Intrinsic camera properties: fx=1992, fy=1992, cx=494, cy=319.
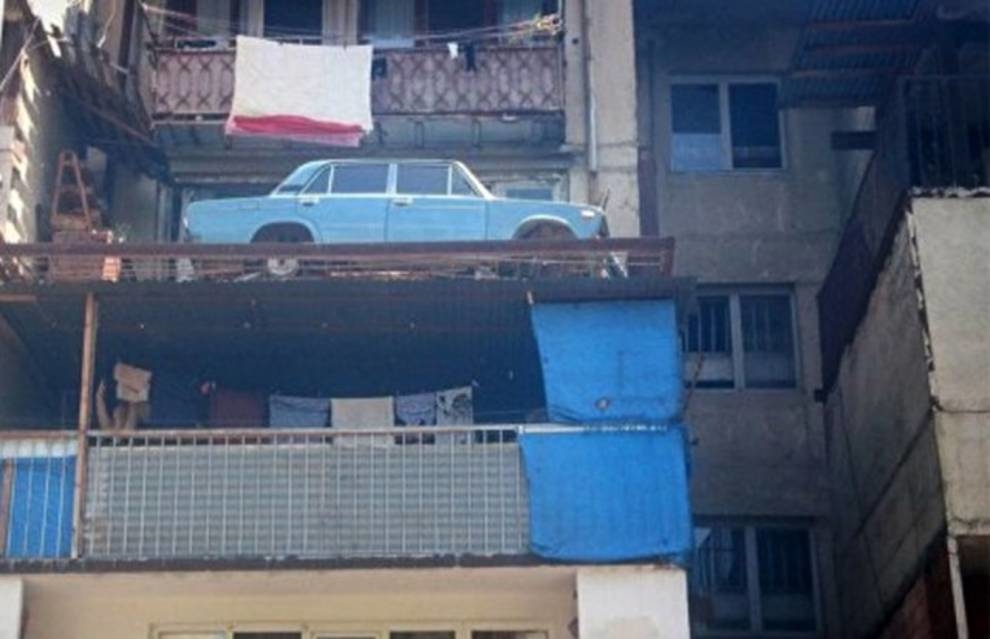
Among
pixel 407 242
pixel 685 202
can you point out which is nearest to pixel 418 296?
pixel 407 242

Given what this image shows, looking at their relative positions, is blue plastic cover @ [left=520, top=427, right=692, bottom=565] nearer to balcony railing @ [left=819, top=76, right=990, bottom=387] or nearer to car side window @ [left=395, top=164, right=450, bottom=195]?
balcony railing @ [left=819, top=76, right=990, bottom=387]

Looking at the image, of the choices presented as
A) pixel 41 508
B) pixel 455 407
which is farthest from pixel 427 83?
pixel 41 508

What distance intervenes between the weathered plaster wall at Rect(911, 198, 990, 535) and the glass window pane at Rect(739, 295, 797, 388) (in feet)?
24.1

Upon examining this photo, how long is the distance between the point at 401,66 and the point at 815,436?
738 cm

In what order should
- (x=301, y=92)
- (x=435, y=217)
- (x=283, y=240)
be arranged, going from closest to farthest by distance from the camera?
1. (x=435, y=217)
2. (x=283, y=240)
3. (x=301, y=92)

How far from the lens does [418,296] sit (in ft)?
70.0

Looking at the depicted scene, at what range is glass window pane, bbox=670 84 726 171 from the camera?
28.1 meters

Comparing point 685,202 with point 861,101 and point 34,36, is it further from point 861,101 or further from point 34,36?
point 34,36

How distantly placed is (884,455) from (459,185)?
5.72m

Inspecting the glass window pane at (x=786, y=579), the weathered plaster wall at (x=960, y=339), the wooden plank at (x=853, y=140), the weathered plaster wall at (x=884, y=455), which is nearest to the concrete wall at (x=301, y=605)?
the weathered plaster wall at (x=884, y=455)

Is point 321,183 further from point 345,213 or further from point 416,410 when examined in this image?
point 416,410

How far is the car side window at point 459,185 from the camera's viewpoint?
23.0 meters

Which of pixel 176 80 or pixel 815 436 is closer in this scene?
pixel 176 80

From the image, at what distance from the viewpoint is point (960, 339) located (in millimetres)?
19312
